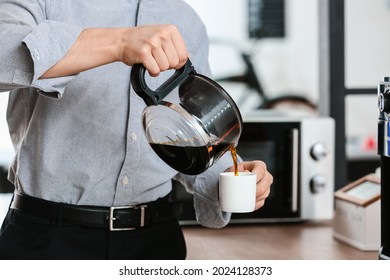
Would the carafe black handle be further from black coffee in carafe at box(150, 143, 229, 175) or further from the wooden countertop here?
the wooden countertop

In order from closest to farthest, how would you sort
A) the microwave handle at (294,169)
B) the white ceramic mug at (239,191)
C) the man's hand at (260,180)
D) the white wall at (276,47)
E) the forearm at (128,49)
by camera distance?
1. the forearm at (128,49)
2. the white ceramic mug at (239,191)
3. the man's hand at (260,180)
4. the microwave handle at (294,169)
5. the white wall at (276,47)

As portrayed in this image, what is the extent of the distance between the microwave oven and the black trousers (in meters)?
0.83

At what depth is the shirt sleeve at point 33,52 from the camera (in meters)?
0.94

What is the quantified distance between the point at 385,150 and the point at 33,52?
0.60m

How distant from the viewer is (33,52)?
93 centimetres

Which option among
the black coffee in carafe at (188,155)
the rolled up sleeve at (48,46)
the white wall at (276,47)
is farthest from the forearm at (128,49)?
the white wall at (276,47)

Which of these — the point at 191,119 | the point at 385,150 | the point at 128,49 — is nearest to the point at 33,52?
the point at 128,49

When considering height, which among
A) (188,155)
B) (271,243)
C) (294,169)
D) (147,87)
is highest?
(147,87)

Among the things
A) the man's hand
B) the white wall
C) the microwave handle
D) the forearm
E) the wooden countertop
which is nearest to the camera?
the forearm

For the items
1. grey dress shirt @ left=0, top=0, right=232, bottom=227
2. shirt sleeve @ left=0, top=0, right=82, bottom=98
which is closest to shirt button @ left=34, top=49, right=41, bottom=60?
shirt sleeve @ left=0, top=0, right=82, bottom=98

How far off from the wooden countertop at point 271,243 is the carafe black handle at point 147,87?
775 mm

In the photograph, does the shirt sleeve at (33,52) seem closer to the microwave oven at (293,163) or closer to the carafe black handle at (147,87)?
the carafe black handle at (147,87)

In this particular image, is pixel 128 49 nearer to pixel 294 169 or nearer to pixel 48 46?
pixel 48 46

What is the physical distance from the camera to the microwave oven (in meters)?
2.10
